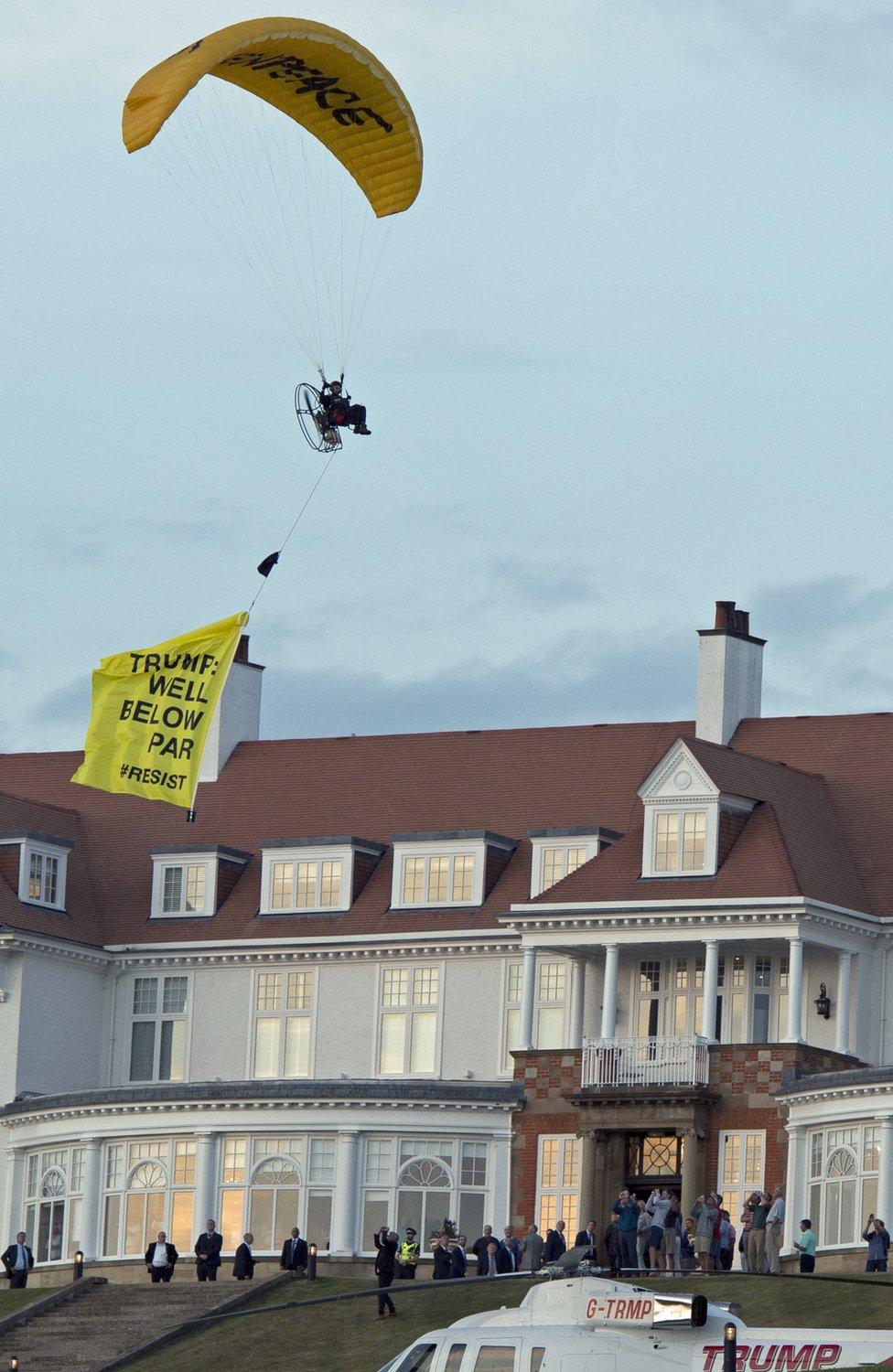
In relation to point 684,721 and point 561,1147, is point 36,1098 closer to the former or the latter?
point 561,1147

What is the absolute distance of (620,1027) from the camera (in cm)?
7025

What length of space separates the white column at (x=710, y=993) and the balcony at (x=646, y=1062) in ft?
1.38

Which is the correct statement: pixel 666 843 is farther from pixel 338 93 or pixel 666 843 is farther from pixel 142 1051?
pixel 338 93

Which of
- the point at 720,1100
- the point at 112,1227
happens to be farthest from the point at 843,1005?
the point at 112,1227

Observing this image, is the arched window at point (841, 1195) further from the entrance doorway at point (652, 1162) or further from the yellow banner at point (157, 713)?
the yellow banner at point (157, 713)

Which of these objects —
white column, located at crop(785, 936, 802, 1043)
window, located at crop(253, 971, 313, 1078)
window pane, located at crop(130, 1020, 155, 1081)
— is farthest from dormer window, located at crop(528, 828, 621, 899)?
window pane, located at crop(130, 1020, 155, 1081)

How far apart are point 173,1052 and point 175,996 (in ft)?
3.96

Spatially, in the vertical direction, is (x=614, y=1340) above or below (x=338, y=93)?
below

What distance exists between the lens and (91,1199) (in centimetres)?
7069

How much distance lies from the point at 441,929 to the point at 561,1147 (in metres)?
5.99

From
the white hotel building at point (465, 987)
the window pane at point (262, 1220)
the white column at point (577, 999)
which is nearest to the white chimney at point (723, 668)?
the white hotel building at point (465, 987)

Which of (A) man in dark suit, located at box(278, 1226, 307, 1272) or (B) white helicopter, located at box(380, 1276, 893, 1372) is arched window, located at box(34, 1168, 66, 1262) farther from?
(B) white helicopter, located at box(380, 1276, 893, 1372)

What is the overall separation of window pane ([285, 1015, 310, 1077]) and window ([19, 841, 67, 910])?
236 inches

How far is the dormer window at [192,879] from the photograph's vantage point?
7631 cm
